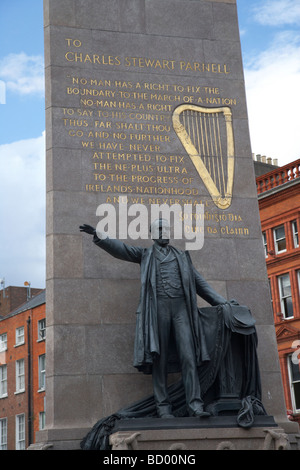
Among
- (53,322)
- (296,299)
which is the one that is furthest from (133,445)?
(296,299)

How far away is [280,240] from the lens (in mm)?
41750

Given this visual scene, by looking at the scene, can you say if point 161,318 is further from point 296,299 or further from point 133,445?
point 296,299

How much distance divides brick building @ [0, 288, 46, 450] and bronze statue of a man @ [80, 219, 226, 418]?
3385cm

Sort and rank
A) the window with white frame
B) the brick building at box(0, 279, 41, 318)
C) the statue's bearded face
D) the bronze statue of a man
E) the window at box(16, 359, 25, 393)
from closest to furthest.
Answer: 1. the bronze statue of a man
2. the statue's bearded face
3. the window with white frame
4. the window at box(16, 359, 25, 393)
5. the brick building at box(0, 279, 41, 318)

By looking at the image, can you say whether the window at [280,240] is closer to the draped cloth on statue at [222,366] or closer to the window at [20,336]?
the window at [20,336]

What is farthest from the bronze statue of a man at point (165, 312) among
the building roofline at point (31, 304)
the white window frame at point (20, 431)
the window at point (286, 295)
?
the white window frame at point (20, 431)

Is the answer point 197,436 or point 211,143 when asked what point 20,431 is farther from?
point 197,436

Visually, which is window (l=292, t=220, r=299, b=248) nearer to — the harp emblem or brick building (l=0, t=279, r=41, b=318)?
brick building (l=0, t=279, r=41, b=318)

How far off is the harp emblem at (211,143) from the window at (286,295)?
81.2ft

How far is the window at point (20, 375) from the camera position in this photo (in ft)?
162

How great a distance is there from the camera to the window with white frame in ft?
126

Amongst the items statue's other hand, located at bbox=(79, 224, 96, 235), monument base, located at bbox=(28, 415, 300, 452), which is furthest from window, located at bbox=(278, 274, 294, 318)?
statue's other hand, located at bbox=(79, 224, 96, 235)

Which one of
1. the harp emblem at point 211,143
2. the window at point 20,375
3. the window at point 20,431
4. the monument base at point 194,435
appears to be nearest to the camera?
the monument base at point 194,435

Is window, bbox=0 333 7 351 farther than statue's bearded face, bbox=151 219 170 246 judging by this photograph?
Yes
